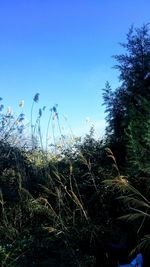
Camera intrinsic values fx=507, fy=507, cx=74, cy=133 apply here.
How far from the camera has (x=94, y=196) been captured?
27.0ft

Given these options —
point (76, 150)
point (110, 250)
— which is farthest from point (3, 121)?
point (110, 250)

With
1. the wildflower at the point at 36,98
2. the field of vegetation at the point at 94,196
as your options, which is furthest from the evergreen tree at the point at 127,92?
the wildflower at the point at 36,98

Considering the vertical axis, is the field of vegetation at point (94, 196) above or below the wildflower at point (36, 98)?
below

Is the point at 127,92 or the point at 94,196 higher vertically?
the point at 127,92

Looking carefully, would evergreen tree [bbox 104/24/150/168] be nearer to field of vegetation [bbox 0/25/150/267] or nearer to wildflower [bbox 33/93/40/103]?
field of vegetation [bbox 0/25/150/267]

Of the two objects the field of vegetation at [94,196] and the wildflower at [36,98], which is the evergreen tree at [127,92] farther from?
the wildflower at [36,98]

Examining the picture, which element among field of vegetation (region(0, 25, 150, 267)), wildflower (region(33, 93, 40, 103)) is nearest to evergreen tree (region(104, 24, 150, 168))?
field of vegetation (region(0, 25, 150, 267))

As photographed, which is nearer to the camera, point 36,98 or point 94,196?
point 94,196

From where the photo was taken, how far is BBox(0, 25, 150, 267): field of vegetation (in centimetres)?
710

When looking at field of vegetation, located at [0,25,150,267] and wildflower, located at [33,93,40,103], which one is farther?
wildflower, located at [33,93,40,103]

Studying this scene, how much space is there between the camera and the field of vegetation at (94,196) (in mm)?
7098

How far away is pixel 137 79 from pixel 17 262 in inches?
152

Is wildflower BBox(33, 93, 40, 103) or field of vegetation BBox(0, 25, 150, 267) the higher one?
wildflower BBox(33, 93, 40, 103)

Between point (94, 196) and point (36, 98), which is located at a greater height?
point (36, 98)
